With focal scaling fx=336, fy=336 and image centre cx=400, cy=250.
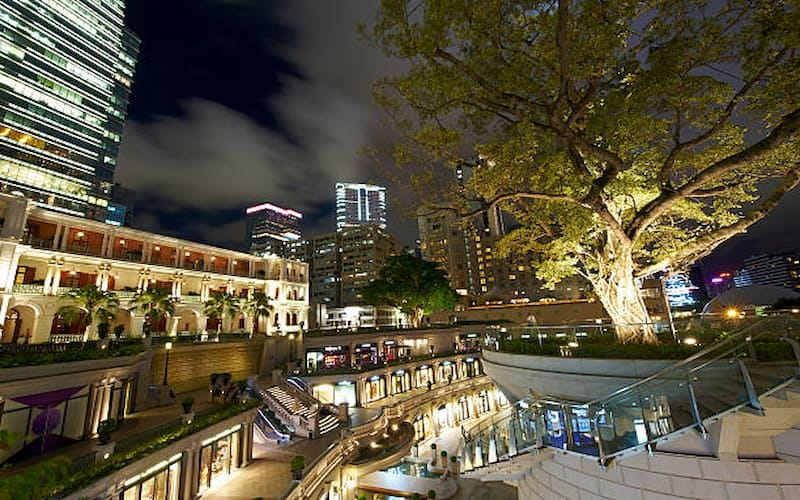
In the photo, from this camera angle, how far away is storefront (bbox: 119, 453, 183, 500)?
11336 millimetres

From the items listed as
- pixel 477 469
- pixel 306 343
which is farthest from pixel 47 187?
pixel 477 469

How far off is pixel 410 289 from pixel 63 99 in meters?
84.7

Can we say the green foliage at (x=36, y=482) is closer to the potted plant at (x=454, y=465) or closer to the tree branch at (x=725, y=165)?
the tree branch at (x=725, y=165)

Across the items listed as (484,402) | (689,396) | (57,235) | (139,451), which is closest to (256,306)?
(57,235)

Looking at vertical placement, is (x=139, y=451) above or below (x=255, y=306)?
below

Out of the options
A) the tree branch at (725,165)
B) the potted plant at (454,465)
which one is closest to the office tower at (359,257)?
the potted plant at (454,465)

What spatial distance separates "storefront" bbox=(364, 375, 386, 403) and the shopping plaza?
0.52 ft

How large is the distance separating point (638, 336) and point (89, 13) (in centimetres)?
12195

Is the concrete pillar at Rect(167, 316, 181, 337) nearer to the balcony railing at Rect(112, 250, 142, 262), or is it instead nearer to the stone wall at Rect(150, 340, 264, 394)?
the balcony railing at Rect(112, 250, 142, 262)

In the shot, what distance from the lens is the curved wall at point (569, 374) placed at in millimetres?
9539

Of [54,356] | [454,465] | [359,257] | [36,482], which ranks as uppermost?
[359,257]

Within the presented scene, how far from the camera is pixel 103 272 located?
96.0 feet

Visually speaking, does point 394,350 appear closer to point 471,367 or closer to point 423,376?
point 423,376

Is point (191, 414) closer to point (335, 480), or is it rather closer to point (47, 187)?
point (335, 480)
